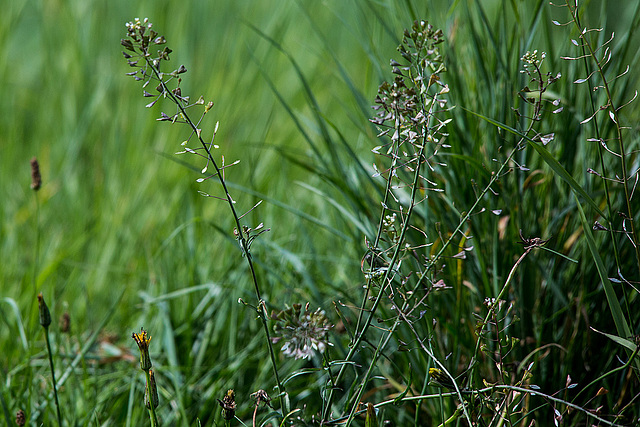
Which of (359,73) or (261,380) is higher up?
(359,73)

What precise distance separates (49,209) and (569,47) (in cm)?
172

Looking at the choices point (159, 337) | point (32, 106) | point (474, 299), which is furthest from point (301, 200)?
point (32, 106)

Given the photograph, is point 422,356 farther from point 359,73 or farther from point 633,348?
Answer: point 359,73

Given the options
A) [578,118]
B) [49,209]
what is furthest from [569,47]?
[49,209]

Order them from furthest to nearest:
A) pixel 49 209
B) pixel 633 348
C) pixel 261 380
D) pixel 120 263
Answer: pixel 49 209 < pixel 120 263 < pixel 261 380 < pixel 633 348

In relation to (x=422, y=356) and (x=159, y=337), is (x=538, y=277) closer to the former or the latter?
(x=422, y=356)

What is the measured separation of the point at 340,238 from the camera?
178 centimetres

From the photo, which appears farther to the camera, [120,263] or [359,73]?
[359,73]

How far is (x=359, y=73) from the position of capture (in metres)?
3.03

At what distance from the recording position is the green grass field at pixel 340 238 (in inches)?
37.5

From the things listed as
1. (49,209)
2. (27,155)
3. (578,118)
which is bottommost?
(578,118)

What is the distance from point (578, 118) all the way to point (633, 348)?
0.53 meters

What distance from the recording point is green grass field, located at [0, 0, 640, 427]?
952mm

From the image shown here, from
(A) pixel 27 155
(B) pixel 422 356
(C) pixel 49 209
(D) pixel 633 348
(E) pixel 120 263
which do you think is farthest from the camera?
(A) pixel 27 155
